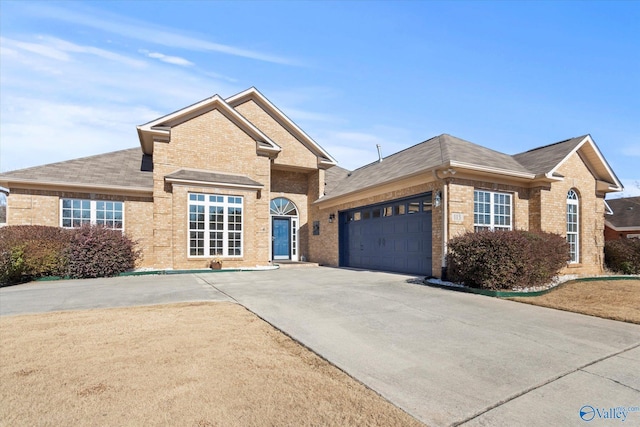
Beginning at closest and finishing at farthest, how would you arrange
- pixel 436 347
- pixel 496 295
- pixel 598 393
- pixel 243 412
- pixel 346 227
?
pixel 243 412 < pixel 598 393 < pixel 436 347 < pixel 496 295 < pixel 346 227

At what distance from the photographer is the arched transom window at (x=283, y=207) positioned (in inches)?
768

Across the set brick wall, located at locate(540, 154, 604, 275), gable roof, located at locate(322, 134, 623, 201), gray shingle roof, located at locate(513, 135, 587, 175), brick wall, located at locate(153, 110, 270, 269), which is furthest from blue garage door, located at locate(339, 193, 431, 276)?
gray shingle roof, located at locate(513, 135, 587, 175)

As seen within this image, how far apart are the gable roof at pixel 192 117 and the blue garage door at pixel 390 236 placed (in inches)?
207

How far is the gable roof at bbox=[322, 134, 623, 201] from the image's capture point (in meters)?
11.8

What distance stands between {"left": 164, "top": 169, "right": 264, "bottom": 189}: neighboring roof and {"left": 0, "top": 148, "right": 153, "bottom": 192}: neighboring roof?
6.97 ft

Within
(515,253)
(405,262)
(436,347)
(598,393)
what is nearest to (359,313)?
(436,347)

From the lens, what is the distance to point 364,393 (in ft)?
11.2

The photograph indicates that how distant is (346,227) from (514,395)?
46.6 feet

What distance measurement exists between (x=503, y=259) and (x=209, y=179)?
11.3 m

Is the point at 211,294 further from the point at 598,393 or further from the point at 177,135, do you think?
the point at 177,135

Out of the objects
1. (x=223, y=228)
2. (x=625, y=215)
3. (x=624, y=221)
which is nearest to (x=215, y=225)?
(x=223, y=228)

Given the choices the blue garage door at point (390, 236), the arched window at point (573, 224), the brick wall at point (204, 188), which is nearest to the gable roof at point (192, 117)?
the brick wall at point (204, 188)

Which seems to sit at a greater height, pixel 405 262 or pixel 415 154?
pixel 415 154

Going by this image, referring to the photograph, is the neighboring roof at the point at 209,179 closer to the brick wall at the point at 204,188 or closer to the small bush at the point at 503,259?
the brick wall at the point at 204,188
